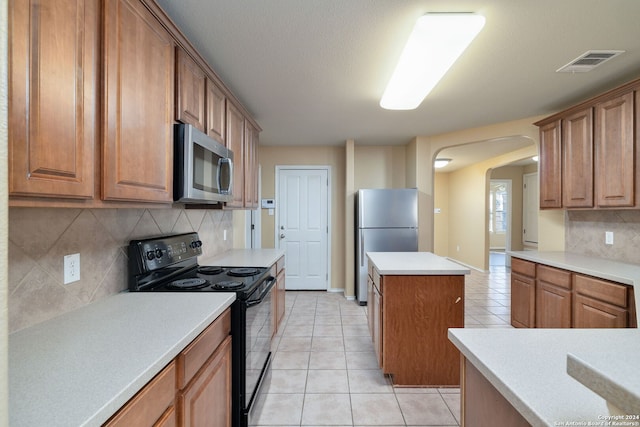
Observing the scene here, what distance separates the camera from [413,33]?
162 cm

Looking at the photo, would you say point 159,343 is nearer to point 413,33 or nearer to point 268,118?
point 413,33

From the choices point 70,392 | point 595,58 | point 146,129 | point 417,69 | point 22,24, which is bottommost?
point 70,392

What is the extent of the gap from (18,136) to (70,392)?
0.65 m

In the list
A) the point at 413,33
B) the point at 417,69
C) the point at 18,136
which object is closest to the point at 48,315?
the point at 18,136

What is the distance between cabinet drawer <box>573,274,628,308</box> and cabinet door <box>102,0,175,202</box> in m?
2.87

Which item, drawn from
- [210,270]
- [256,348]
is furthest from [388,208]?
[256,348]

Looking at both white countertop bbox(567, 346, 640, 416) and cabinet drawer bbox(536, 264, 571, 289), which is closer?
white countertop bbox(567, 346, 640, 416)

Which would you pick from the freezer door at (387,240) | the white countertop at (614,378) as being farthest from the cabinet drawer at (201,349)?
the freezer door at (387,240)

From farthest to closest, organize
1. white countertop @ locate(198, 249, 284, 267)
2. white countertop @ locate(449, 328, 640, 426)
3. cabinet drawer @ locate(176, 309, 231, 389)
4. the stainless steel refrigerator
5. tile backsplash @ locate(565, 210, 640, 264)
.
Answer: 1. the stainless steel refrigerator
2. tile backsplash @ locate(565, 210, 640, 264)
3. white countertop @ locate(198, 249, 284, 267)
4. cabinet drawer @ locate(176, 309, 231, 389)
5. white countertop @ locate(449, 328, 640, 426)

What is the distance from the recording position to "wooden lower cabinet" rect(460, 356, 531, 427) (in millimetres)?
716

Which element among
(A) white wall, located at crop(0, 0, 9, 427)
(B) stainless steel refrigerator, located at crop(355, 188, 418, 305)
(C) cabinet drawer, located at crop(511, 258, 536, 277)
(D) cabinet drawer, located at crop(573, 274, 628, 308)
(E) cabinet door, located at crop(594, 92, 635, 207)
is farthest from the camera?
(B) stainless steel refrigerator, located at crop(355, 188, 418, 305)

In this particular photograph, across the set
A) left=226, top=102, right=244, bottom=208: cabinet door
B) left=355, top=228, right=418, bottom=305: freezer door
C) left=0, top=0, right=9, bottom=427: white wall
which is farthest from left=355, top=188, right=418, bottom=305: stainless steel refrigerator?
left=0, top=0, right=9, bottom=427: white wall

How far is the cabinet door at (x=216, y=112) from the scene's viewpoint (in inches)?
78.4

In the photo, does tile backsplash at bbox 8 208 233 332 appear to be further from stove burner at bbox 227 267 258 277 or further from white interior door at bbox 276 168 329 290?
white interior door at bbox 276 168 329 290
